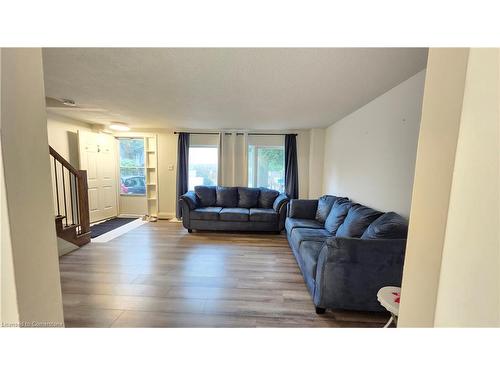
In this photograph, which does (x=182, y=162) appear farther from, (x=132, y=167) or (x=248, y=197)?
(x=248, y=197)

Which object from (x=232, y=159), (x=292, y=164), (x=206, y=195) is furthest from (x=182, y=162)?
(x=292, y=164)

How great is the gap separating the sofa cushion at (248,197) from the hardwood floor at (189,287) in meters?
1.26

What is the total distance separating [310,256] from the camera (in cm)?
207

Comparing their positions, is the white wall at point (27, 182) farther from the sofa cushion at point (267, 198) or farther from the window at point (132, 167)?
the window at point (132, 167)

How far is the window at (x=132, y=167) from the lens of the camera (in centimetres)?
532

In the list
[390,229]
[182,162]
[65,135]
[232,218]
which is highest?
[65,135]

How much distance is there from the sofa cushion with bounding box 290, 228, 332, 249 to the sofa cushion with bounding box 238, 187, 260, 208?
70.1 inches

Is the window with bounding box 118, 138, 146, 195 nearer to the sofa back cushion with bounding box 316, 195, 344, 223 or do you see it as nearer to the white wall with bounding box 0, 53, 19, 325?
the sofa back cushion with bounding box 316, 195, 344, 223

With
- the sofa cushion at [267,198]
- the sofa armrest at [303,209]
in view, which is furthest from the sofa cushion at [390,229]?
the sofa cushion at [267,198]

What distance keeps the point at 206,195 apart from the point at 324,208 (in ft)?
8.37
